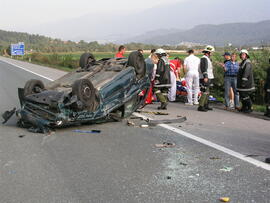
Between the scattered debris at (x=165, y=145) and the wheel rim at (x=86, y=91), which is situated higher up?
the wheel rim at (x=86, y=91)

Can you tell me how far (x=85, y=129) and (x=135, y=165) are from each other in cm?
269

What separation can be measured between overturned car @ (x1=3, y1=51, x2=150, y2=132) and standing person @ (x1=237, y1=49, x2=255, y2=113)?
8.48 ft

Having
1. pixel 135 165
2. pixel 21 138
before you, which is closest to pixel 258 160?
pixel 135 165

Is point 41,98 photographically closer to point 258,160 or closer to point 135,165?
point 135,165

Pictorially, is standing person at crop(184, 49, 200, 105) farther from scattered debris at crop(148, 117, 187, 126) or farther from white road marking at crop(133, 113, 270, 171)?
white road marking at crop(133, 113, 270, 171)

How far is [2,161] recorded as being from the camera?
540cm

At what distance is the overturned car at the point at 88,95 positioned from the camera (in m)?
7.18

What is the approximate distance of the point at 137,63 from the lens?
8.97 m

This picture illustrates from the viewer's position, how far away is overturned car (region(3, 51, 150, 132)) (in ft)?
23.6

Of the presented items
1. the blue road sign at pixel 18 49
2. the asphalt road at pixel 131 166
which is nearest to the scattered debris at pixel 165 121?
the asphalt road at pixel 131 166

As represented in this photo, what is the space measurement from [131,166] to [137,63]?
4.23 meters

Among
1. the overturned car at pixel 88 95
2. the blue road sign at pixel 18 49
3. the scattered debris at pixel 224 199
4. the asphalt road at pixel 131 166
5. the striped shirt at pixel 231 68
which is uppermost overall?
the blue road sign at pixel 18 49

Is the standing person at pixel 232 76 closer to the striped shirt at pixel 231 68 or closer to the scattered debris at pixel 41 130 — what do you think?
the striped shirt at pixel 231 68

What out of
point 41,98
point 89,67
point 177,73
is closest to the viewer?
point 41,98
